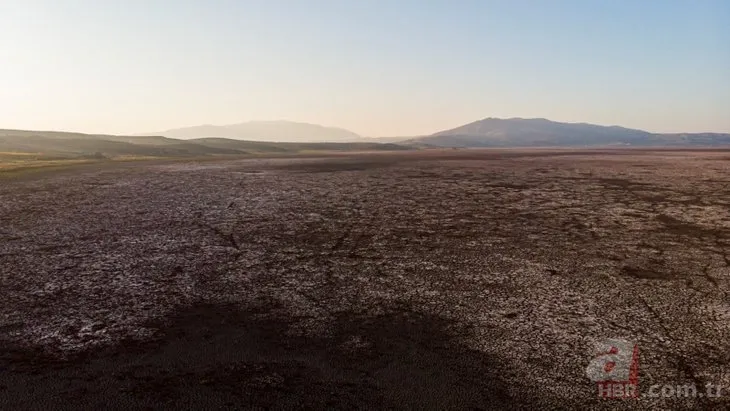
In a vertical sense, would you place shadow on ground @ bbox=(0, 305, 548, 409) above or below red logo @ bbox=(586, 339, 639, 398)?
below

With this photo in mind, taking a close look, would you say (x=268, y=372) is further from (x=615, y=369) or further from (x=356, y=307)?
(x=615, y=369)

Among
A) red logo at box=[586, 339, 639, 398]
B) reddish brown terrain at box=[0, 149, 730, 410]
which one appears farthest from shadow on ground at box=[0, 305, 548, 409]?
red logo at box=[586, 339, 639, 398]

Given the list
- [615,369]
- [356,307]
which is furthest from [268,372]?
[615,369]

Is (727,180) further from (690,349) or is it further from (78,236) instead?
(78,236)

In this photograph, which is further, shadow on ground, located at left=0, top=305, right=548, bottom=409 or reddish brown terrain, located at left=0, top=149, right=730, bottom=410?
reddish brown terrain, located at left=0, top=149, right=730, bottom=410

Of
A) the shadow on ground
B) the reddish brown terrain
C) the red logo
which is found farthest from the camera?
the reddish brown terrain

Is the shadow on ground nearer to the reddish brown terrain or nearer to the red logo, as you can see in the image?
the reddish brown terrain

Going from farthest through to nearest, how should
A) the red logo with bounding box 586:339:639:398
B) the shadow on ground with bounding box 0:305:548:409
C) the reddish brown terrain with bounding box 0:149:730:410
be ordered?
the reddish brown terrain with bounding box 0:149:730:410 → the red logo with bounding box 586:339:639:398 → the shadow on ground with bounding box 0:305:548:409

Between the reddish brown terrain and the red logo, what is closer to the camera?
the red logo
